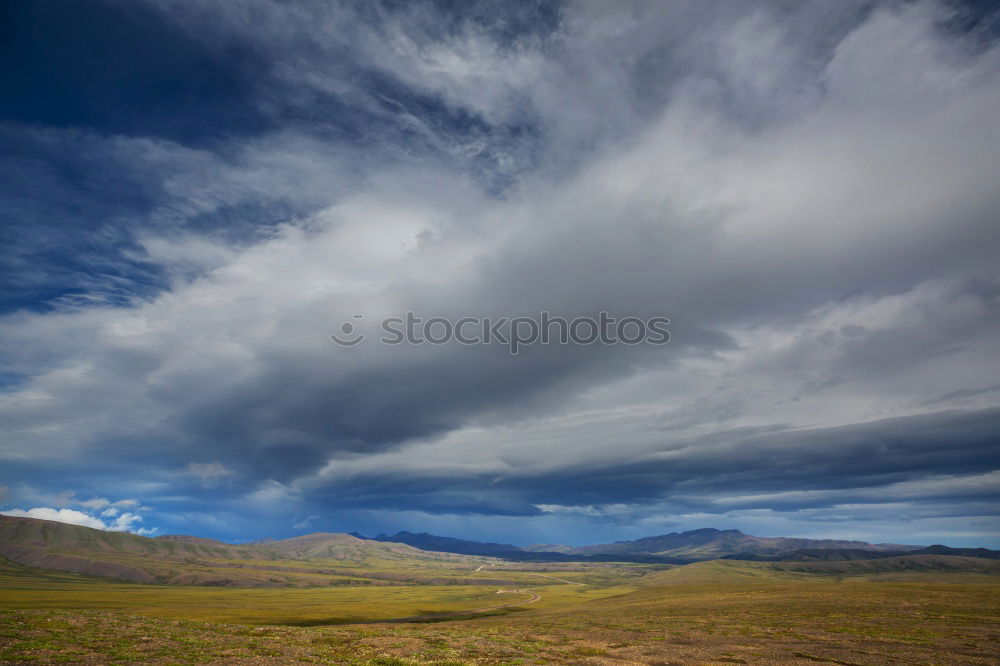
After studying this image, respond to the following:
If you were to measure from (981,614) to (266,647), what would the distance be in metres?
107

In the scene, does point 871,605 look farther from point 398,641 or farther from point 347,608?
point 347,608

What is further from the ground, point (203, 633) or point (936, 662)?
point (203, 633)

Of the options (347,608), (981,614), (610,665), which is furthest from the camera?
(347,608)

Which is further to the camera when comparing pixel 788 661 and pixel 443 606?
pixel 443 606

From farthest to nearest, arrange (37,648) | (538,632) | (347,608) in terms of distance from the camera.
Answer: (347,608)
(538,632)
(37,648)

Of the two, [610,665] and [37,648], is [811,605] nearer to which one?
[610,665]

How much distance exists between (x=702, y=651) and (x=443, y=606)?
156611mm

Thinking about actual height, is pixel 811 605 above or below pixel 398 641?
below

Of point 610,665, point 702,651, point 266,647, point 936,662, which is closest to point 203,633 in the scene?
point 266,647

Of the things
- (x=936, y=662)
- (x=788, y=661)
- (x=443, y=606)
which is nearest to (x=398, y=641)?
(x=788, y=661)

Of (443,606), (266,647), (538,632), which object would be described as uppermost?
(266,647)

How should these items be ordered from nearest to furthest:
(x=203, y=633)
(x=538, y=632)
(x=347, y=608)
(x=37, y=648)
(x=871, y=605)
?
(x=37, y=648), (x=203, y=633), (x=538, y=632), (x=871, y=605), (x=347, y=608)

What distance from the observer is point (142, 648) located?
129 ft

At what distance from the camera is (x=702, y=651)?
51188 millimetres
